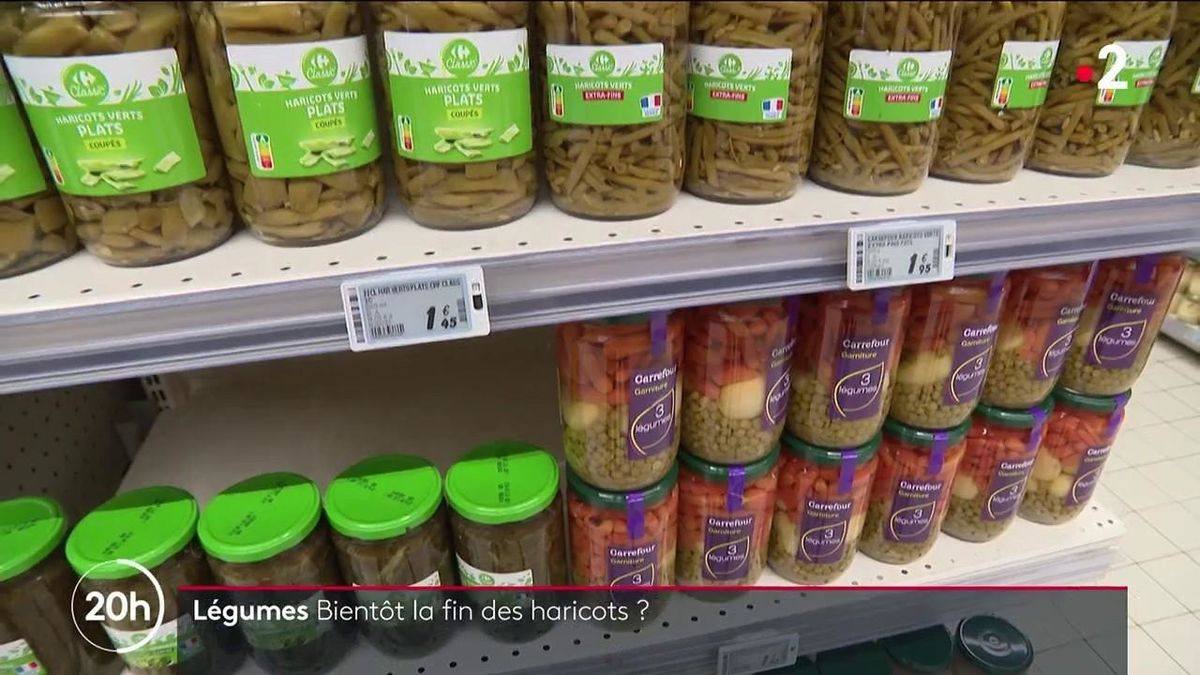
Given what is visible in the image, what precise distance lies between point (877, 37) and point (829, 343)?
0.33 meters

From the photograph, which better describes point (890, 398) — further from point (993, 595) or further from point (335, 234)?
point (335, 234)

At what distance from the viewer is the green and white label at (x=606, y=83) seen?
0.65m

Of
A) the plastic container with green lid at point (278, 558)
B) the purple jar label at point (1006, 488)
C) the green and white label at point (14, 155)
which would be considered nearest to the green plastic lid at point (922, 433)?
the purple jar label at point (1006, 488)

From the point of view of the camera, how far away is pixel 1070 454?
1075mm

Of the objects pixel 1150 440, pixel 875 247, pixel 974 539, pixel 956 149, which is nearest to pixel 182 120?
pixel 875 247

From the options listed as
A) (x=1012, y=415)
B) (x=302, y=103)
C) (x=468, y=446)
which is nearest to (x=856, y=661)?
(x=1012, y=415)

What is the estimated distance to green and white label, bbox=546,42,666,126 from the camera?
650 mm

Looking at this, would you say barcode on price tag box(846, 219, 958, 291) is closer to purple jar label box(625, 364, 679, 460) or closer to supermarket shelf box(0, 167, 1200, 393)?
supermarket shelf box(0, 167, 1200, 393)

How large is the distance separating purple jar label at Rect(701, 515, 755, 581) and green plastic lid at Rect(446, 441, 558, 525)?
9.0 inches

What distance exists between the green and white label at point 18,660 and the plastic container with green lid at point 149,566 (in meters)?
0.07

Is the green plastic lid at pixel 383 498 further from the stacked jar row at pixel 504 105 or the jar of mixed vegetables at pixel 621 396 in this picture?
the stacked jar row at pixel 504 105

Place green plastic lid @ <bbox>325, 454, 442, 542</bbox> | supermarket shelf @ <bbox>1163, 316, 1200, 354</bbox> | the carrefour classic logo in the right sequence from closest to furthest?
the carrefour classic logo
green plastic lid @ <bbox>325, 454, 442, 542</bbox>
supermarket shelf @ <bbox>1163, 316, 1200, 354</bbox>

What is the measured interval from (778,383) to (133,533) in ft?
2.37

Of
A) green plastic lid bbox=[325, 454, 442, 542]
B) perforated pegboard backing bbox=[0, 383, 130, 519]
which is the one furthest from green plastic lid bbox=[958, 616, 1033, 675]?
perforated pegboard backing bbox=[0, 383, 130, 519]
